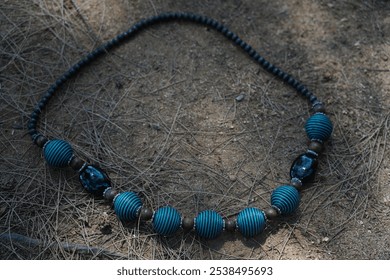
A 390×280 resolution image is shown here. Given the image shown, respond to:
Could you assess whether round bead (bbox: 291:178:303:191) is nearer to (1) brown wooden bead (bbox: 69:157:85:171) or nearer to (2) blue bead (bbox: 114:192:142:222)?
(2) blue bead (bbox: 114:192:142:222)

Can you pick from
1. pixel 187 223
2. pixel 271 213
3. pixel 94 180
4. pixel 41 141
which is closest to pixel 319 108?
pixel 271 213

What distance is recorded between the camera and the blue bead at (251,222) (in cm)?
292

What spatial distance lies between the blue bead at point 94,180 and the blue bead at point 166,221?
42 cm

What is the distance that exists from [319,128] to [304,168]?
12.9 inches

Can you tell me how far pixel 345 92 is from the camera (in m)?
3.52

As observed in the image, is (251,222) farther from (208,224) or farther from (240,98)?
(240,98)

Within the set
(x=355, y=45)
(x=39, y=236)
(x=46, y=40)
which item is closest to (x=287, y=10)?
(x=355, y=45)

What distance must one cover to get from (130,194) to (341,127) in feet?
5.45

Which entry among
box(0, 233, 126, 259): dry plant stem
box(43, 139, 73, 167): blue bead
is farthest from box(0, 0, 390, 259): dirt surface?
box(43, 139, 73, 167): blue bead

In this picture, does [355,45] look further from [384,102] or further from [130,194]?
[130,194]

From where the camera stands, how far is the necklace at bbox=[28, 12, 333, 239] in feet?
9.59

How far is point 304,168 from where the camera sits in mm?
3137

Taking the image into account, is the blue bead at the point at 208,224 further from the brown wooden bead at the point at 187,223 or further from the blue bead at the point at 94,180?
the blue bead at the point at 94,180

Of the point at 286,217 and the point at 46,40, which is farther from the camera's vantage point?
the point at 46,40
